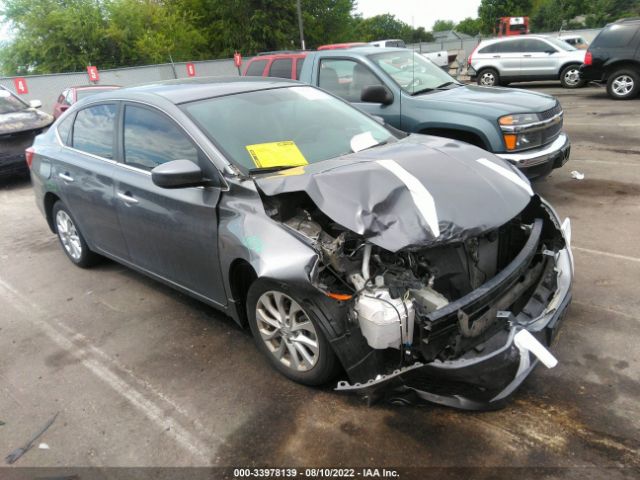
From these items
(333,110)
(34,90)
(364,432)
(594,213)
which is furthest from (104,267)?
(34,90)

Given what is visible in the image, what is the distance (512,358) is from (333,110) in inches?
94.3

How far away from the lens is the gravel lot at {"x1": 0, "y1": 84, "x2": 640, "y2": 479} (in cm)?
252

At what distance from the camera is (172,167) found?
3029 mm

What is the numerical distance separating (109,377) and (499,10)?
2493 inches

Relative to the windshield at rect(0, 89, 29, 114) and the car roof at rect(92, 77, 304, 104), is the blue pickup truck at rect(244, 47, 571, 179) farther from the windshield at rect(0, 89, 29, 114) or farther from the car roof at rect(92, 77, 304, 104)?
the windshield at rect(0, 89, 29, 114)

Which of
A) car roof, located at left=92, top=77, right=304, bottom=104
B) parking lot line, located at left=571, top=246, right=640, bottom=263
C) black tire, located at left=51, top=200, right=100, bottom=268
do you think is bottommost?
parking lot line, located at left=571, top=246, right=640, bottom=263

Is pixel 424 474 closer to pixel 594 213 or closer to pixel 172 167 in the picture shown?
pixel 172 167

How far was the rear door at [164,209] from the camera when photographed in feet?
10.6

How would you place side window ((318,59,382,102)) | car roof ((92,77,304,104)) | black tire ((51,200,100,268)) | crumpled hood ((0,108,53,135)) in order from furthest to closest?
crumpled hood ((0,108,53,135)), side window ((318,59,382,102)), black tire ((51,200,100,268)), car roof ((92,77,304,104))

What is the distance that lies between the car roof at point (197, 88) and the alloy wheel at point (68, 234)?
52.4 inches

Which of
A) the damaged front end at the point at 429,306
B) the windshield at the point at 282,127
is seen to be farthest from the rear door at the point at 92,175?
the damaged front end at the point at 429,306

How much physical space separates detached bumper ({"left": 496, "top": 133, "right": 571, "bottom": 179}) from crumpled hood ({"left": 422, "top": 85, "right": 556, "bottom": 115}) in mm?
435

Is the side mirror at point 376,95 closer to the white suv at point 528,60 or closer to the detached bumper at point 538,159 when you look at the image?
the detached bumper at point 538,159

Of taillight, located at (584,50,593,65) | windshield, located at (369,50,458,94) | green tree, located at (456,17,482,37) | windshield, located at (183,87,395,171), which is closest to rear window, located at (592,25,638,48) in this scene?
taillight, located at (584,50,593,65)
